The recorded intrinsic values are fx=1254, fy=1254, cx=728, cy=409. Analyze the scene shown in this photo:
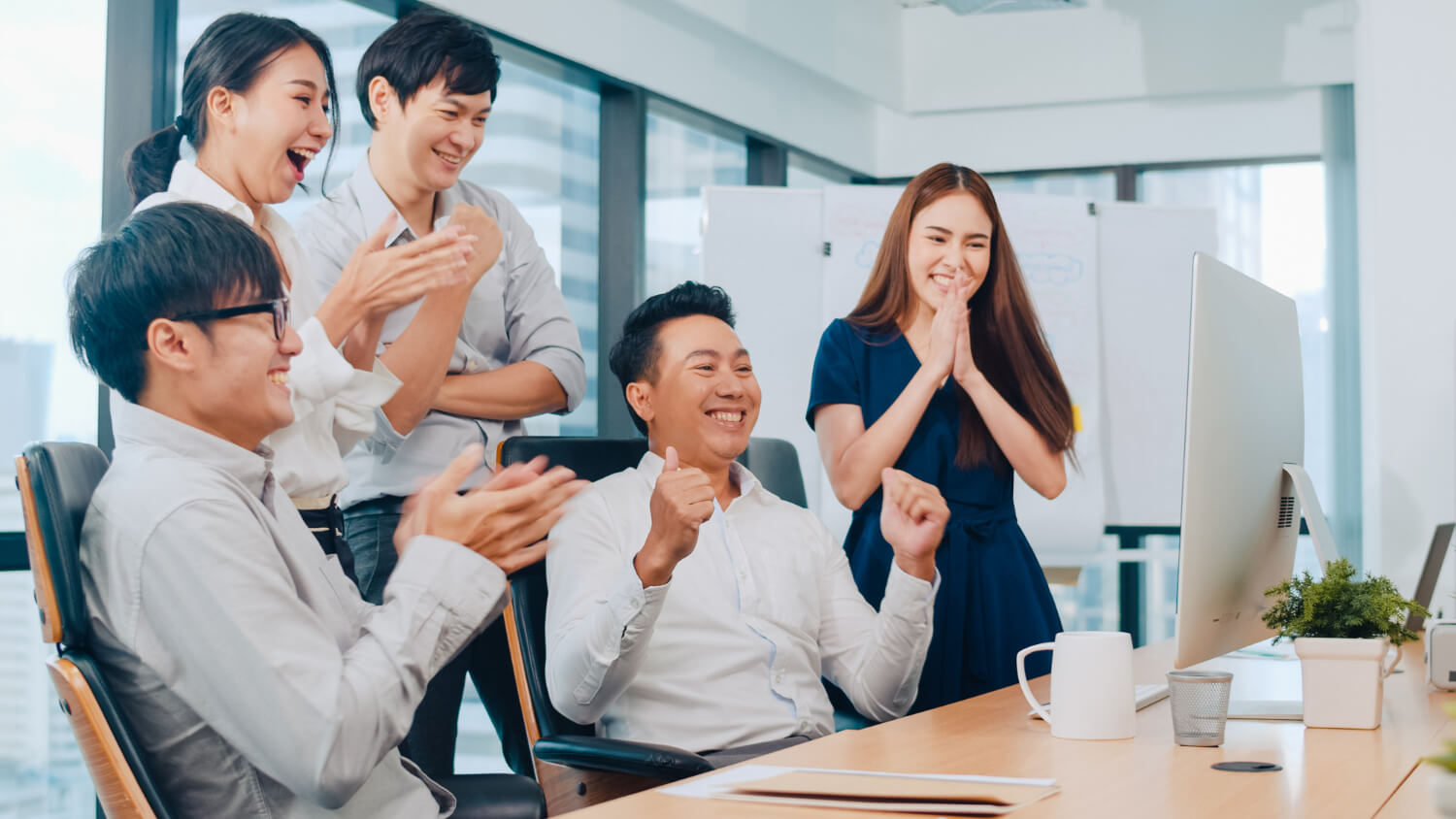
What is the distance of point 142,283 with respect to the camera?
51.9 inches

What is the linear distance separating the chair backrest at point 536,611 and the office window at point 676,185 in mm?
2200

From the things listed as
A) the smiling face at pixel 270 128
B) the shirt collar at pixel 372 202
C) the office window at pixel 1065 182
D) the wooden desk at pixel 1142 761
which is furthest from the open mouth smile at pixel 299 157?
the office window at pixel 1065 182

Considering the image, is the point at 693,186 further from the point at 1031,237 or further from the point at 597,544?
the point at 597,544

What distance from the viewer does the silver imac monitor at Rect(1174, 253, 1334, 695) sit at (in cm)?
140

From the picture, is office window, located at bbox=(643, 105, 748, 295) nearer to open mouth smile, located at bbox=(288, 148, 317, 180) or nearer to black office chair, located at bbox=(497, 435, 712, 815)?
open mouth smile, located at bbox=(288, 148, 317, 180)

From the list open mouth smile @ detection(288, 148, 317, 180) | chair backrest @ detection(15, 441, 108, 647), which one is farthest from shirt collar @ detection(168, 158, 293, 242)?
chair backrest @ detection(15, 441, 108, 647)

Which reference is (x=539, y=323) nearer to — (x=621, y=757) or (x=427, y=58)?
(x=427, y=58)

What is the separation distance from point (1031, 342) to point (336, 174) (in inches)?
71.1

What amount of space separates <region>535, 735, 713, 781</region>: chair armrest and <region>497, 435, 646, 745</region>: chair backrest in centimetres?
11

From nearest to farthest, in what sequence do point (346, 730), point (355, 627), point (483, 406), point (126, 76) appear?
1. point (346, 730)
2. point (355, 627)
3. point (483, 406)
4. point (126, 76)

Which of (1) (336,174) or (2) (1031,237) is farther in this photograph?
(2) (1031,237)

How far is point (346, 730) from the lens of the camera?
1.18 meters

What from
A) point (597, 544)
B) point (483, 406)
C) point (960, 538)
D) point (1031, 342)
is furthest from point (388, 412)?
point (1031, 342)

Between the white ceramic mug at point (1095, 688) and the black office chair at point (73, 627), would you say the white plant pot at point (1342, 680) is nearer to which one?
the white ceramic mug at point (1095, 688)
